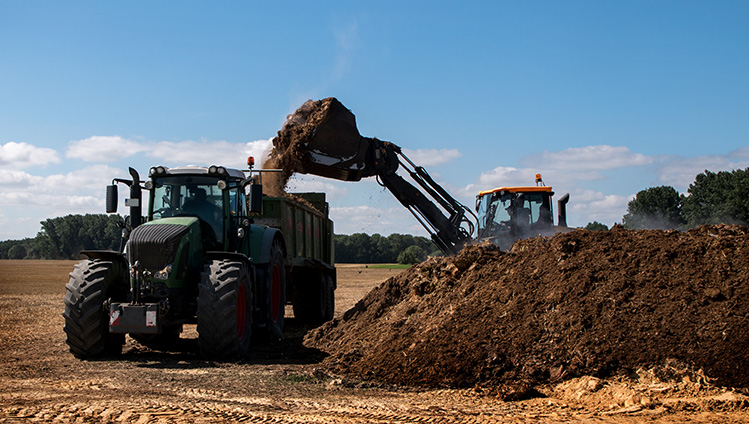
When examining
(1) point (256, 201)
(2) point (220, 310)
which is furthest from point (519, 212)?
(2) point (220, 310)

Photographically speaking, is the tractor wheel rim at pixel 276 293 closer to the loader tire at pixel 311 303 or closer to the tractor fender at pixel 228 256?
the tractor fender at pixel 228 256

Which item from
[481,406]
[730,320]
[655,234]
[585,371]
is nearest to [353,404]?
[481,406]

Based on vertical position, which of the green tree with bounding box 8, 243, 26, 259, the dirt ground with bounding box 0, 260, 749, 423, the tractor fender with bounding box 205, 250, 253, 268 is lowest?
the dirt ground with bounding box 0, 260, 749, 423

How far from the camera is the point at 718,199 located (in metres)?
45.3

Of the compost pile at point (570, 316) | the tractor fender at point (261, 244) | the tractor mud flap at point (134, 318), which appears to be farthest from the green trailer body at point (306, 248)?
the tractor mud flap at point (134, 318)

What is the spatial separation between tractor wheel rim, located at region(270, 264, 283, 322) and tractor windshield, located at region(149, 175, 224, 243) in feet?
5.39

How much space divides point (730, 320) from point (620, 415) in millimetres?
1860

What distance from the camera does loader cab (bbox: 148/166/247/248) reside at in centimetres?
991

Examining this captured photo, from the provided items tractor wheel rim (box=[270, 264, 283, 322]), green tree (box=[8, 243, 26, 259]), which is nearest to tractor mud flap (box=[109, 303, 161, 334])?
tractor wheel rim (box=[270, 264, 283, 322])

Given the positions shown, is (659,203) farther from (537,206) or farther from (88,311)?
(88,311)

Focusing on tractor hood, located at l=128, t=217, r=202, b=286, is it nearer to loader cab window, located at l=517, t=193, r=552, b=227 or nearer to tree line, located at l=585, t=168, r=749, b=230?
loader cab window, located at l=517, t=193, r=552, b=227

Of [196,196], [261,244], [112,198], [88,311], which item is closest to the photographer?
[88,311]

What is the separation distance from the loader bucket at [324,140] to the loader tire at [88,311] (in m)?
4.83

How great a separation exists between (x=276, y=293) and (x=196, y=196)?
237cm
